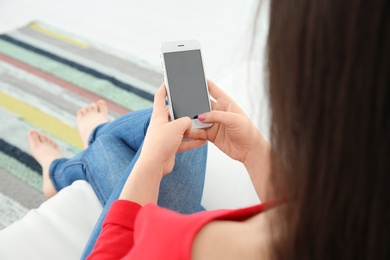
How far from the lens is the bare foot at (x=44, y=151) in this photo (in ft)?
4.02

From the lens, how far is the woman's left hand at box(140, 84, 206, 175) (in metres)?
0.75

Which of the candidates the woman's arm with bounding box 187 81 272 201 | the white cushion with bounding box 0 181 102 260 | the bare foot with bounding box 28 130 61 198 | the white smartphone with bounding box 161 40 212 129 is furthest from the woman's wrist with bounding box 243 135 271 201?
the bare foot with bounding box 28 130 61 198

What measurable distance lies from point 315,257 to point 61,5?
1851mm

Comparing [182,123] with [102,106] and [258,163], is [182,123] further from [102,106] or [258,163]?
[102,106]

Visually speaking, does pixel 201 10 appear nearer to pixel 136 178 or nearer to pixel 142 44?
pixel 142 44

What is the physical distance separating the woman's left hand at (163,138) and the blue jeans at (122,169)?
2.8 inches

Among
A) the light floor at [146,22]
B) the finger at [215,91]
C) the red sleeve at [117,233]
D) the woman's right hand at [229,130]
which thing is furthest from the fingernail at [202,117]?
the light floor at [146,22]

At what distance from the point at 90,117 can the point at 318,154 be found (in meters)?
1.09

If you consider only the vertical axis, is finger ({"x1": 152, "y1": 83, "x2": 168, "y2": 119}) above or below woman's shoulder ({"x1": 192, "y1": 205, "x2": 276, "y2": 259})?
Answer: above

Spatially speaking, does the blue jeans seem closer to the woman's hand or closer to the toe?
the woman's hand

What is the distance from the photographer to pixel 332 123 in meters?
0.39

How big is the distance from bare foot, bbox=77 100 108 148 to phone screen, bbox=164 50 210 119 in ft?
1.73

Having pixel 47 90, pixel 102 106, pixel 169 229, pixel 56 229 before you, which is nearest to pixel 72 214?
pixel 56 229

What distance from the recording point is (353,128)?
A: 38 centimetres
